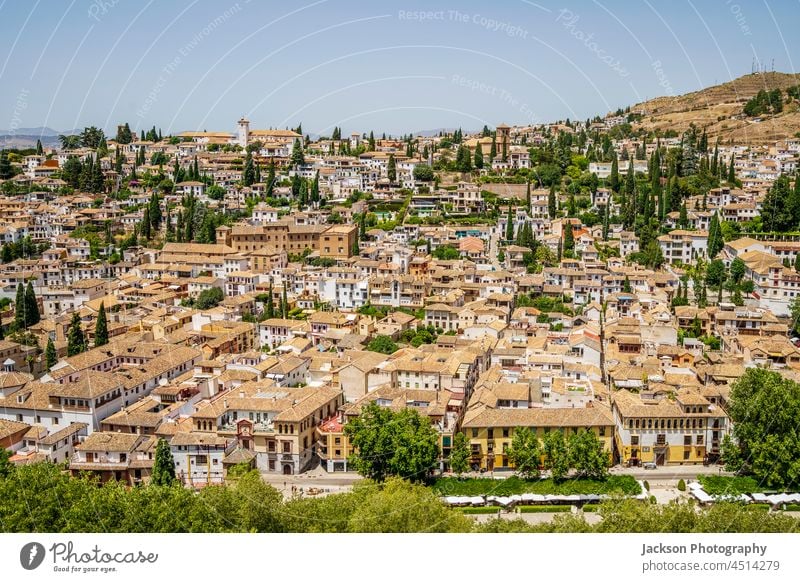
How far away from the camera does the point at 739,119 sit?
98.1ft

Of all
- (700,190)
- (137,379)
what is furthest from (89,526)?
(700,190)

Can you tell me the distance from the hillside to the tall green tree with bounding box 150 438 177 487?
2343cm

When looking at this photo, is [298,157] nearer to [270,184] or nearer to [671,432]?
[270,184]

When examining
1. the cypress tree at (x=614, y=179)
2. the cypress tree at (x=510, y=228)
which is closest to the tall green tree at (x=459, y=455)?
the cypress tree at (x=510, y=228)

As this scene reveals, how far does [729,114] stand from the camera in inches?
1256

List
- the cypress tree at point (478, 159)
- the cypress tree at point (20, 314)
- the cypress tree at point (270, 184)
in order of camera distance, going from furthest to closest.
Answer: the cypress tree at point (478, 159), the cypress tree at point (270, 184), the cypress tree at point (20, 314)

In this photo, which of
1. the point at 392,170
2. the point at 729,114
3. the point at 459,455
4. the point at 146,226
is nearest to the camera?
the point at 459,455

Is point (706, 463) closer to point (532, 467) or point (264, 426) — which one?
point (532, 467)

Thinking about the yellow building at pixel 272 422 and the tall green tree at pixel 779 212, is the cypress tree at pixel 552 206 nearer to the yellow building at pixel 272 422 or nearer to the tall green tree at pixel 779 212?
the tall green tree at pixel 779 212
